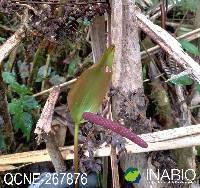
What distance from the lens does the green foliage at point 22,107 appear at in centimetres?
124

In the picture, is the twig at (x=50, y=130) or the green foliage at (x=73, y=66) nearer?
the twig at (x=50, y=130)

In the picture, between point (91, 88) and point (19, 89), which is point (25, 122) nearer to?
point (19, 89)

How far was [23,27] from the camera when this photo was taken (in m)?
1.12

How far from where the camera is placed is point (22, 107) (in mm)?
1249

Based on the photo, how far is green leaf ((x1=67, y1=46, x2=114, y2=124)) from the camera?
2.98 ft

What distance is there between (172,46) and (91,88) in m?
0.23

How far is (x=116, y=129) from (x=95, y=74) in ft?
0.43

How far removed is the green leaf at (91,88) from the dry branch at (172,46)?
17 centimetres

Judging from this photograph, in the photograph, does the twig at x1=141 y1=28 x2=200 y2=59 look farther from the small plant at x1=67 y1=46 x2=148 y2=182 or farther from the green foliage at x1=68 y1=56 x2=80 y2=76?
the small plant at x1=67 y1=46 x2=148 y2=182

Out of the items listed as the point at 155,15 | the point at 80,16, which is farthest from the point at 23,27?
the point at 155,15

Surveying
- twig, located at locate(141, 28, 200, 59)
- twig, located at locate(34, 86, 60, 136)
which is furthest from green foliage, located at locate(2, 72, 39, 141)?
twig, located at locate(141, 28, 200, 59)

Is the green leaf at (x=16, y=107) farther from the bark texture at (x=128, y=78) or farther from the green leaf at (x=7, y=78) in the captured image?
the bark texture at (x=128, y=78)

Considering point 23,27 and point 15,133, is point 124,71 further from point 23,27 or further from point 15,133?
point 15,133

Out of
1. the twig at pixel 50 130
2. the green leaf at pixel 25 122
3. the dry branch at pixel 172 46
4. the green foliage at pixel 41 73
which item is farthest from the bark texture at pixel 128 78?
the green foliage at pixel 41 73
